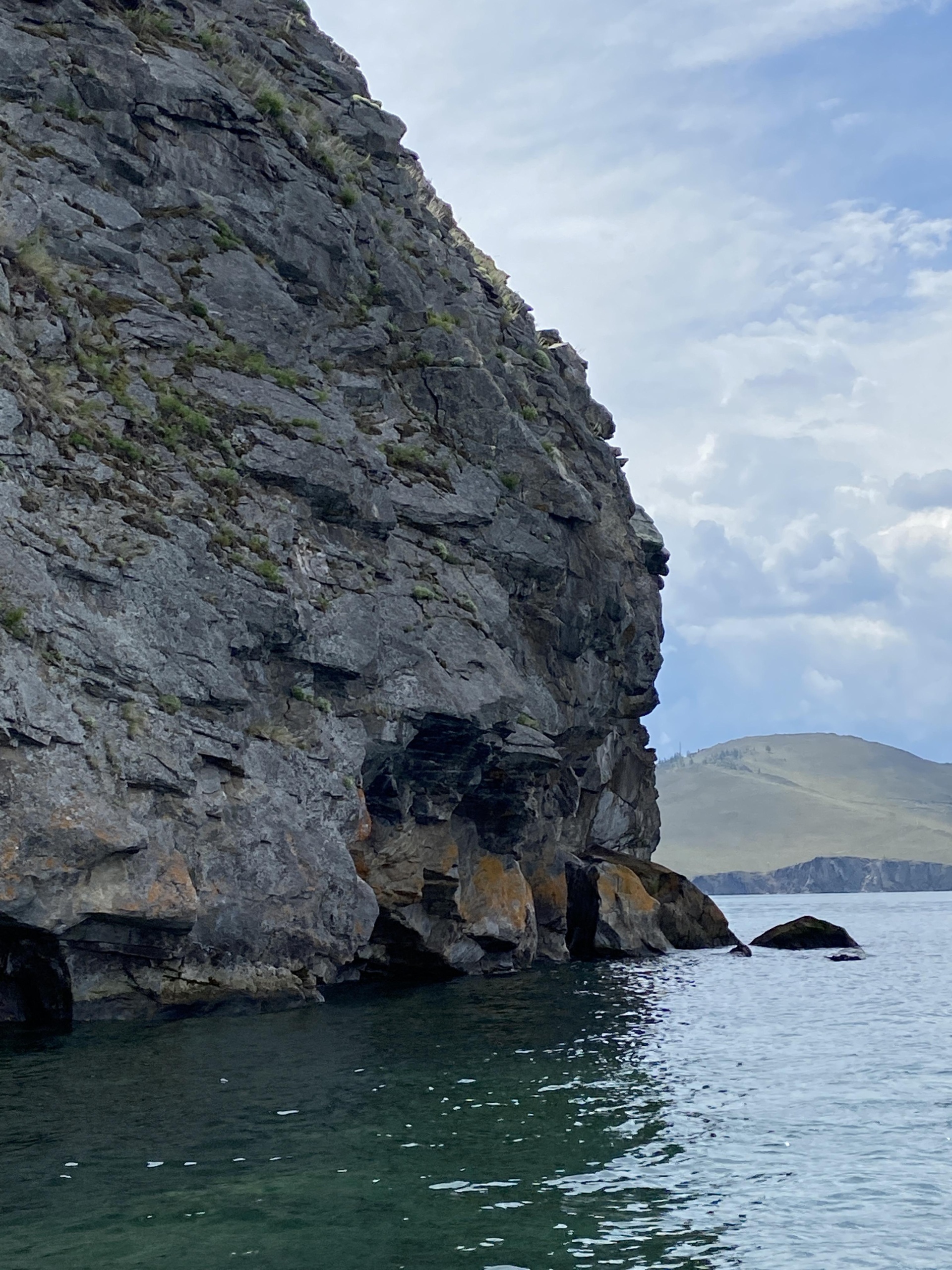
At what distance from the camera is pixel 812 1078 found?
81.4ft

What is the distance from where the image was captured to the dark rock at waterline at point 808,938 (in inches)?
2675

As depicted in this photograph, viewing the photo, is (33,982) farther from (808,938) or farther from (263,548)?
(808,938)

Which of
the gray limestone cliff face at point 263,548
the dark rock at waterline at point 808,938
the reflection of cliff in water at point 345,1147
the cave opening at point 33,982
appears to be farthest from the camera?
the dark rock at waterline at point 808,938

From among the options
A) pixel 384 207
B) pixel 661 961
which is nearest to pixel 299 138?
pixel 384 207

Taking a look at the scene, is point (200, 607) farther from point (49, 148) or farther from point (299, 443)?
point (49, 148)

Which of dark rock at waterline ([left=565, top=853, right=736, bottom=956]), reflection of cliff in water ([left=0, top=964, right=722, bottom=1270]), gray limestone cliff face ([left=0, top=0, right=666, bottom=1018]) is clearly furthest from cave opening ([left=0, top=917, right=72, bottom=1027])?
dark rock at waterline ([left=565, top=853, right=736, bottom=956])

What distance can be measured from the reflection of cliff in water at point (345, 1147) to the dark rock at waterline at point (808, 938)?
132 feet

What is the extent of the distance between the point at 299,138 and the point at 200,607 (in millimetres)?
27887

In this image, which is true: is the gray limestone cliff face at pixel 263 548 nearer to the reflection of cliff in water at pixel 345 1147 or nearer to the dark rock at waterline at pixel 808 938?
the reflection of cliff in water at pixel 345 1147

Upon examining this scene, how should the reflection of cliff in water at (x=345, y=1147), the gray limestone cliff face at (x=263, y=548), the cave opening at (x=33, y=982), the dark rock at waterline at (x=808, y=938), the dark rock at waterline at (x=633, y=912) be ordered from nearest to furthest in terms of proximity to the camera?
the reflection of cliff in water at (x=345, y=1147)
the cave opening at (x=33, y=982)
the gray limestone cliff face at (x=263, y=548)
the dark rock at waterline at (x=633, y=912)
the dark rock at waterline at (x=808, y=938)

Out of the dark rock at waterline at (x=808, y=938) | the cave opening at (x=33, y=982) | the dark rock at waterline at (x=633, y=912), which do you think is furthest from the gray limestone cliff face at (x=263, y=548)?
the dark rock at waterline at (x=808, y=938)

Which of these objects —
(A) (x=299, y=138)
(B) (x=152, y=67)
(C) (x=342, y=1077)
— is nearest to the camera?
(C) (x=342, y=1077)

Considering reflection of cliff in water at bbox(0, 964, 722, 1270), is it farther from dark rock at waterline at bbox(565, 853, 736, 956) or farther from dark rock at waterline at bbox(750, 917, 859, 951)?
Answer: dark rock at waterline at bbox(750, 917, 859, 951)

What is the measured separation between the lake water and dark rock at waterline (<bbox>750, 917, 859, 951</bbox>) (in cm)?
3407
